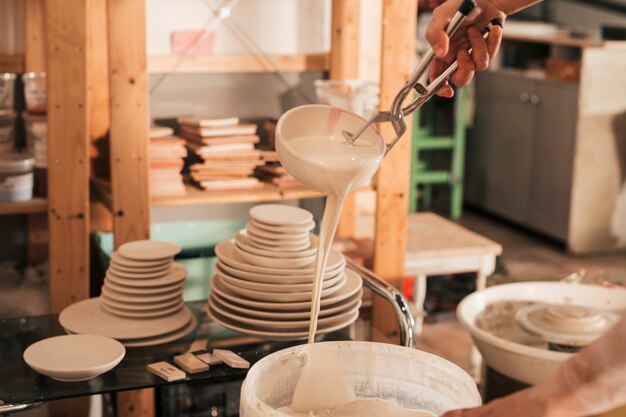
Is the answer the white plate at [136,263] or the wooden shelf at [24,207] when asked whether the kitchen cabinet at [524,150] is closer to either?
the wooden shelf at [24,207]

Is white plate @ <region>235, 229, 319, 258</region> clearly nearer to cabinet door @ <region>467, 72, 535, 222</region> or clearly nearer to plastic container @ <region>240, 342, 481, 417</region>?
plastic container @ <region>240, 342, 481, 417</region>

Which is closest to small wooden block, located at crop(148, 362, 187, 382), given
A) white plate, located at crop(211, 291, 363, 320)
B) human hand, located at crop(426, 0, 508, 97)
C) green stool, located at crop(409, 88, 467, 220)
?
white plate, located at crop(211, 291, 363, 320)

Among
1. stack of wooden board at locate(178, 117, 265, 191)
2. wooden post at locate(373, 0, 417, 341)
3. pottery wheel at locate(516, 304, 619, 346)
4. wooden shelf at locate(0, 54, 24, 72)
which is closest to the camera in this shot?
pottery wheel at locate(516, 304, 619, 346)

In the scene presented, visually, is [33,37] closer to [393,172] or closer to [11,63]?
[11,63]

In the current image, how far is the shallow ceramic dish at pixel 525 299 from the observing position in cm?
230

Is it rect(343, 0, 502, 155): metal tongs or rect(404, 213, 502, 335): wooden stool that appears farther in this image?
rect(404, 213, 502, 335): wooden stool

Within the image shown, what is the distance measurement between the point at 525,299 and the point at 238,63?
1423 mm

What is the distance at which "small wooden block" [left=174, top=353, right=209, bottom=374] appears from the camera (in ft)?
5.52

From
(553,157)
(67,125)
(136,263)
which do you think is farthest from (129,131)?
(553,157)

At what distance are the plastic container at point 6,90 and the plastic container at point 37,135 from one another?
92 millimetres

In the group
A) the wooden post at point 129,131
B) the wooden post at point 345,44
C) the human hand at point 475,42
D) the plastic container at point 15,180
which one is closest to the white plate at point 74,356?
the human hand at point 475,42

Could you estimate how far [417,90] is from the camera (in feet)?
5.12

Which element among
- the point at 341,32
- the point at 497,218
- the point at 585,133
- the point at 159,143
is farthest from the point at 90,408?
the point at 497,218

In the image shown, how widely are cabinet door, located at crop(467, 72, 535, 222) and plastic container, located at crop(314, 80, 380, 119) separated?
3.19 metres
